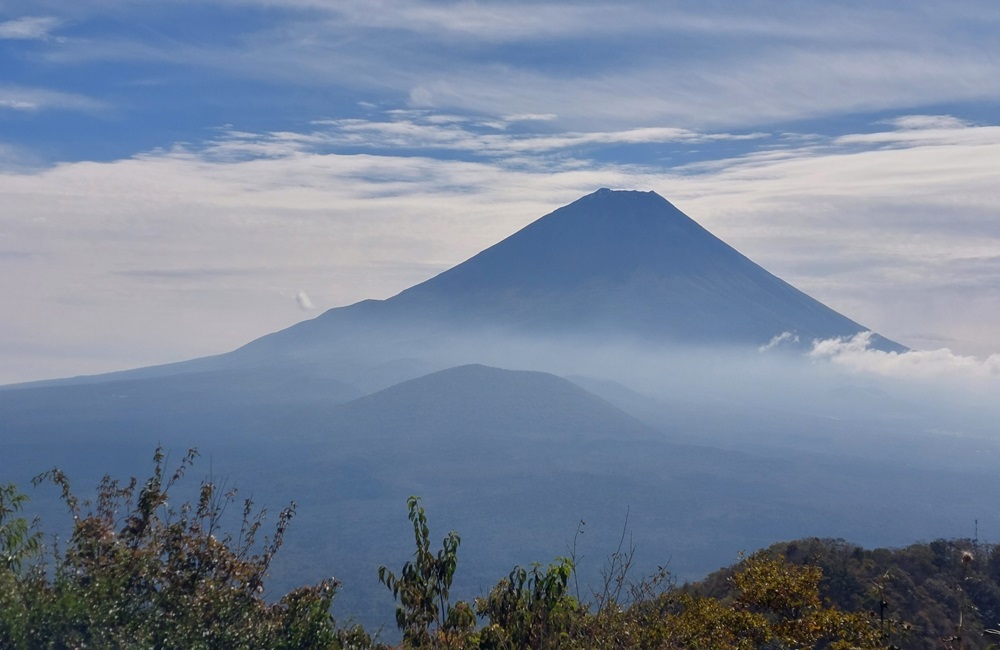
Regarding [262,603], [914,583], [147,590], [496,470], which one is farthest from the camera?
[496,470]

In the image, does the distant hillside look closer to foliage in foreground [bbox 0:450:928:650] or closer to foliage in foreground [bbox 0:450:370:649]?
foliage in foreground [bbox 0:450:928:650]

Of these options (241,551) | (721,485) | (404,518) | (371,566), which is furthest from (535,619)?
(721,485)

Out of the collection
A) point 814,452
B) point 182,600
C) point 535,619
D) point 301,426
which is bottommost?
point 814,452

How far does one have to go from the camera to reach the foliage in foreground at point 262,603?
31.4 feet

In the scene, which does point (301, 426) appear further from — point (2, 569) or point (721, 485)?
point (2, 569)

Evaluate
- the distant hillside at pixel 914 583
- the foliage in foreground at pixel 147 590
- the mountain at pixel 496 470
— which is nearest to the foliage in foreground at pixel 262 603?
the foliage in foreground at pixel 147 590

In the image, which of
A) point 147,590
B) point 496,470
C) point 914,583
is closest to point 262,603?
point 147,590

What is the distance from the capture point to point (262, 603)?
1106cm

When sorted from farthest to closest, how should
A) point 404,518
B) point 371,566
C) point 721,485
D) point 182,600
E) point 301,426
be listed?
point 301,426 < point 721,485 < point 404,518 < point 371,566 < point 182,600

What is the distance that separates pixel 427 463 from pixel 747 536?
164 ft

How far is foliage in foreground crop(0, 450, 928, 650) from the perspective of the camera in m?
9.58

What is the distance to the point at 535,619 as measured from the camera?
1095 cm

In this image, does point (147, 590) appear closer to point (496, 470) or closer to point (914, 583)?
point (914, 583)

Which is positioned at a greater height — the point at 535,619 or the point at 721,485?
the point at 535,619
